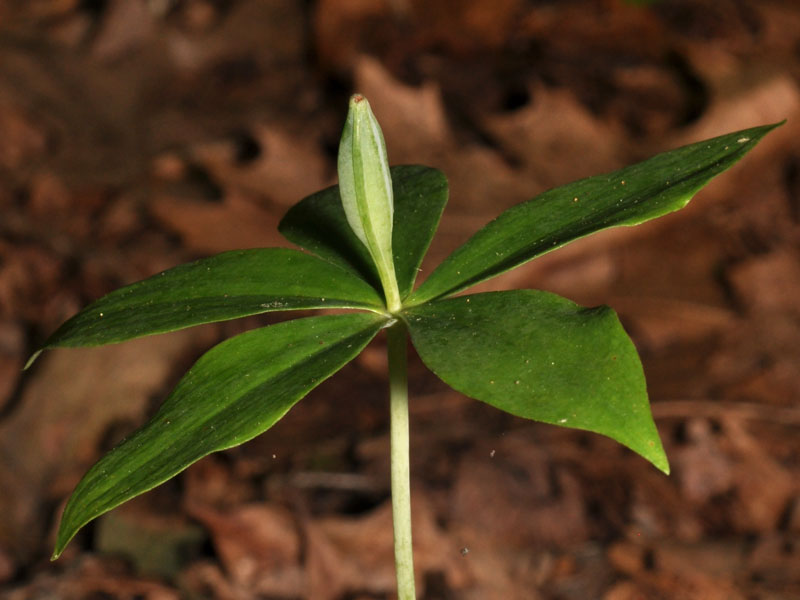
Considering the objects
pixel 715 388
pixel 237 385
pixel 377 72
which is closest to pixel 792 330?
pixel 715 388

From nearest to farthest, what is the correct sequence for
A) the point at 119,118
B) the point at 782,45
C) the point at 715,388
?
the point at 715,388 → the point at 119,118 → the point at 782,45

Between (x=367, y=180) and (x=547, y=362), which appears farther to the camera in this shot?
(x=367, y=180)

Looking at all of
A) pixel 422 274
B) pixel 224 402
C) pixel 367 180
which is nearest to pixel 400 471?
pixel 224 402

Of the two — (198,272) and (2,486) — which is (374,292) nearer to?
(198,272)

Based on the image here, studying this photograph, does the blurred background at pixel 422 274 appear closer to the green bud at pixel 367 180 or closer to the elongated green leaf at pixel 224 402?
the elongated green leaf at pixel 224 402

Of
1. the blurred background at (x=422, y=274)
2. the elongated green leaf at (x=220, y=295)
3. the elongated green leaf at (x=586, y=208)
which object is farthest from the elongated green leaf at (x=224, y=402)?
the blurred background at (x=422, y=274)

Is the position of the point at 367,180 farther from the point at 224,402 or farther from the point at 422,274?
the point at 422,274
